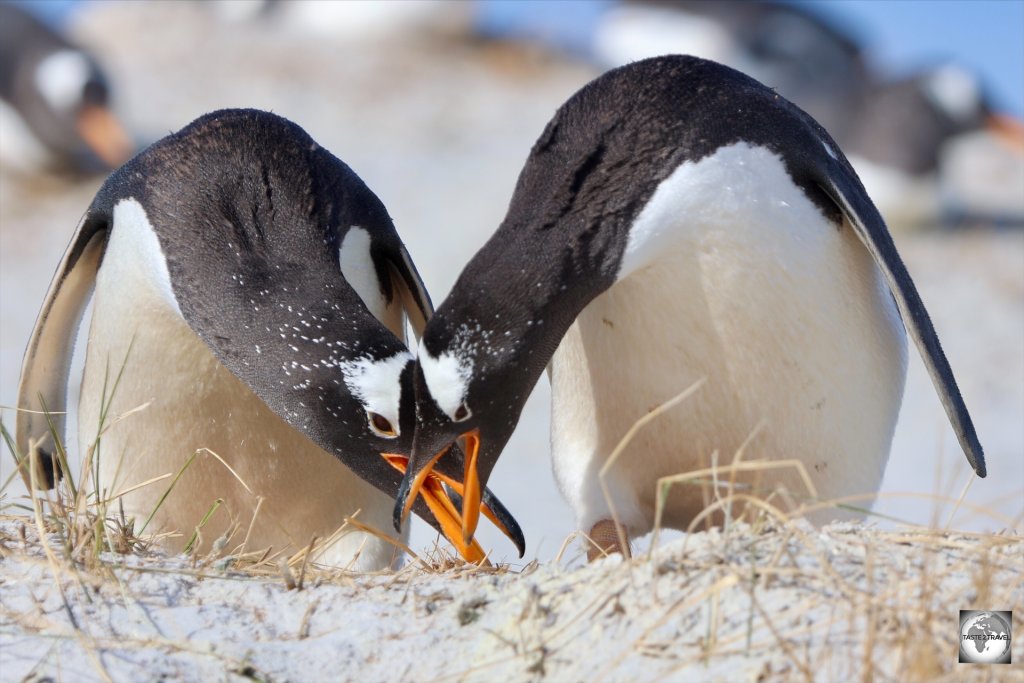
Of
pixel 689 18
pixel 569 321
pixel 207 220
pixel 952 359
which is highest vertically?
pixel 689 18

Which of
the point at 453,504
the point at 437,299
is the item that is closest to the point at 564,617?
the point at 453,504

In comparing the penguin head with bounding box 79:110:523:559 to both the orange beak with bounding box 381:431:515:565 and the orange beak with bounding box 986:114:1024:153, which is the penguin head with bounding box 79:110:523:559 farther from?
the orange beak with bounding box 986:114:1024:153

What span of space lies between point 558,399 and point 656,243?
834 mm

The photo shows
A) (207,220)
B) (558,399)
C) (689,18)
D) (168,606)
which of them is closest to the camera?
(168,606)

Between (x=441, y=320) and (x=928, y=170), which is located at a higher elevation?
(x=928, y=170)

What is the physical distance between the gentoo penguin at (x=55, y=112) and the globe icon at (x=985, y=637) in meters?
12.8

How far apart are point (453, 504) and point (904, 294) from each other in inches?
53.9

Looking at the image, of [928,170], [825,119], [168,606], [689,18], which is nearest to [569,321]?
[168,606]

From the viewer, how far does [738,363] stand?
3652mm

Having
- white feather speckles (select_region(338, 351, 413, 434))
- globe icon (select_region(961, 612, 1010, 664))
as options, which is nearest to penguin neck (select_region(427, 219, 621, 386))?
white feather speckles (select_region(338, 351, 413, 434))

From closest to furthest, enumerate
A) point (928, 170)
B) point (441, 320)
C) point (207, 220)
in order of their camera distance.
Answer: point (441, 320) < point (207, 220) < point (928, 170)

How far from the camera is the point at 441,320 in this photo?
10.4 feet

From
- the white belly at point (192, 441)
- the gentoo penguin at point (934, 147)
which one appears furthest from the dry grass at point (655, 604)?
the gentoo penguin at point (934, 147)

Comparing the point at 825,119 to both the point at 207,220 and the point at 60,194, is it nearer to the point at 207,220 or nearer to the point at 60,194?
the point at 60,194
